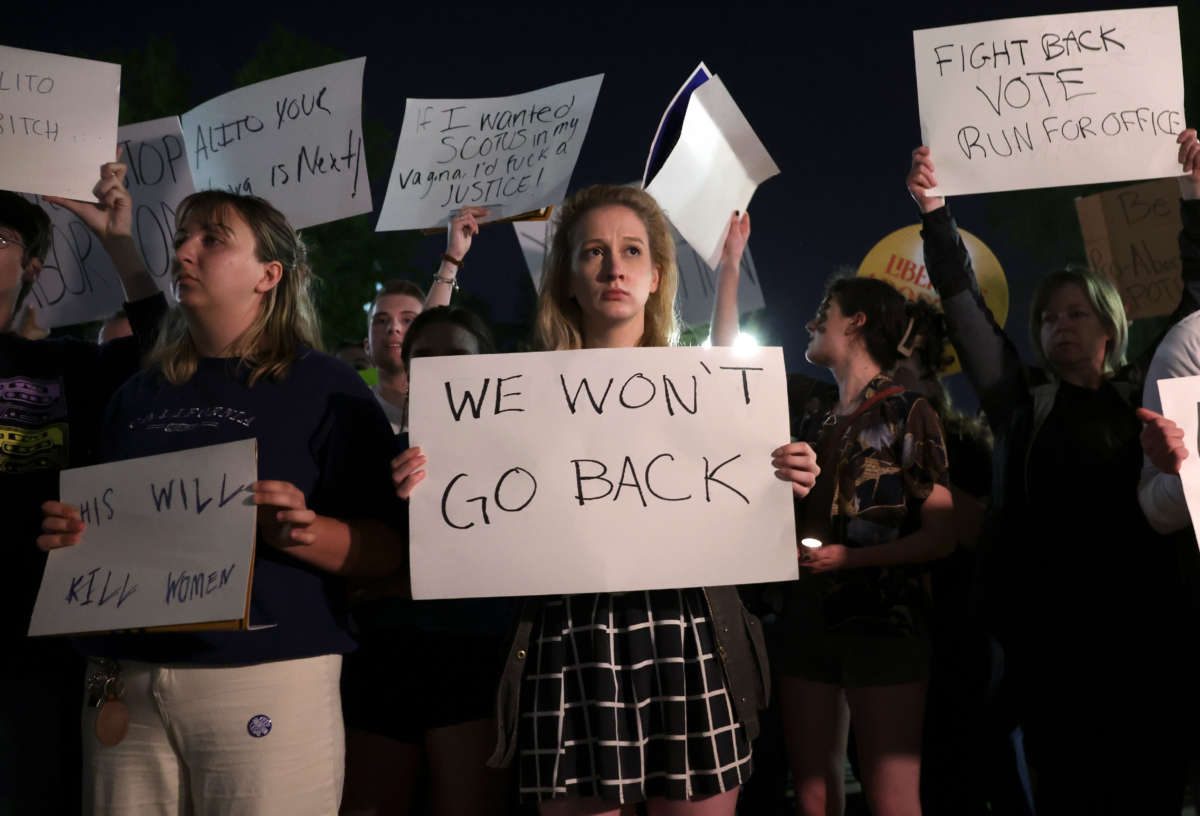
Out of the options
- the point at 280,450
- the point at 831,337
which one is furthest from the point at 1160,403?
the point at 280,450

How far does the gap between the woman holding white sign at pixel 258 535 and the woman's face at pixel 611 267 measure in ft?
1.71

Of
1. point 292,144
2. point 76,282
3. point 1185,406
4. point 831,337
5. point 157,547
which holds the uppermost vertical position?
point 292,144

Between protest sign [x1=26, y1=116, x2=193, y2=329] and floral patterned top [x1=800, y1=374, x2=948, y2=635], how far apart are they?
2.16 m

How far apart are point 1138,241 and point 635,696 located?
3.48 meters

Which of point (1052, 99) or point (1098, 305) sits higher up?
point (1052, 99)

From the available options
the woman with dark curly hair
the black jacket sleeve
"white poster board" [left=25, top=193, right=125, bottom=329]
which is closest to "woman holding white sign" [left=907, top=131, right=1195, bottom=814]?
the black jacket sleeve

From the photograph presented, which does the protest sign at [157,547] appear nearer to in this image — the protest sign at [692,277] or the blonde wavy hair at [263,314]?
the blonde wavy hair at [263,314]

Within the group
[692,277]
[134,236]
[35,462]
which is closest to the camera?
[35,462]

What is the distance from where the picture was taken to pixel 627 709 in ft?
6.00

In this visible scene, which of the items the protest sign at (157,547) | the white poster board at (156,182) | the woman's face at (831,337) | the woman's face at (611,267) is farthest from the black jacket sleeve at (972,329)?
the white poster board at (156,182)

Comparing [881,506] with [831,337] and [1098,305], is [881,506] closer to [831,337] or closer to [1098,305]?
[831,337]

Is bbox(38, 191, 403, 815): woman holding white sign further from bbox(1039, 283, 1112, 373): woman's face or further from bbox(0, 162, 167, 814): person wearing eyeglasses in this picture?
bbox(1039, 283, 1112, 373): woman's face

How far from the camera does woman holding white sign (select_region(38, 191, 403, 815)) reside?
1.74 metres

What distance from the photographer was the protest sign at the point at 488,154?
331 cm
